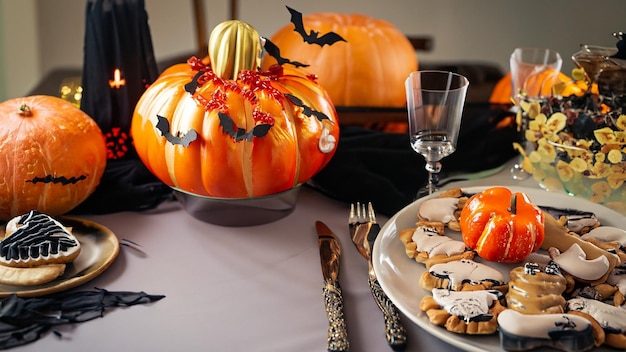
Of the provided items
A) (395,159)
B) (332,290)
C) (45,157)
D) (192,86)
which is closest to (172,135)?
(192,86)

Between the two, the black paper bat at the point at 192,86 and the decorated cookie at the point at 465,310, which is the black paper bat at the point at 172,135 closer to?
the black paper bat at the point at 192,86

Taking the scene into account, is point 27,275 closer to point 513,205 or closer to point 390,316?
point 390,316

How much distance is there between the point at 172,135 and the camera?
3.03ft

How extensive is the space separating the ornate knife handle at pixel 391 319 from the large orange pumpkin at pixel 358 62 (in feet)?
1.99

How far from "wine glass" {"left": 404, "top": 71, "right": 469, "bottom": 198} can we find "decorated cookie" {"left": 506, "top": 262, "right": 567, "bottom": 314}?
0.28 m

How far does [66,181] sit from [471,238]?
55 cm

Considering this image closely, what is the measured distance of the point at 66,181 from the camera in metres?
0.95

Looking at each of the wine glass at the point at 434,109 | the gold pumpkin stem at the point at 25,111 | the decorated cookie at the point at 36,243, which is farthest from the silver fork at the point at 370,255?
the gold pumpkin stem at the point at 25,111

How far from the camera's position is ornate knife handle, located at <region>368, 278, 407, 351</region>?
0.74 metres

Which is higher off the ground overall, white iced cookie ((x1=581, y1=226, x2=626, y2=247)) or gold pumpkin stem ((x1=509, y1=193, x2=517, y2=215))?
gold pumpkin stem ((x1=509, y1=193, x2=517, y2=215))

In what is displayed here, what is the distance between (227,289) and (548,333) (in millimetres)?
375

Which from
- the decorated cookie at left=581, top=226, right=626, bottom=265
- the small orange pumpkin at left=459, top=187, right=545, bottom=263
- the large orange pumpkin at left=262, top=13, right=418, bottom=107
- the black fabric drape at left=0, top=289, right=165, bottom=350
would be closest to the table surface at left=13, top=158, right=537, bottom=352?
the black fabric drape at left=0, top=289, right=165, bottom=350

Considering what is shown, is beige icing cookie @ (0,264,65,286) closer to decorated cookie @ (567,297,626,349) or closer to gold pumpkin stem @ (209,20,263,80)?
gold pumpkin stem @ (209,20,263,80)

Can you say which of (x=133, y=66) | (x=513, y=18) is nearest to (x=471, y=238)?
(x=133, y=66)
